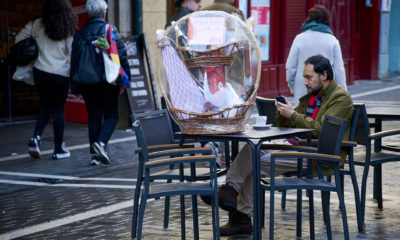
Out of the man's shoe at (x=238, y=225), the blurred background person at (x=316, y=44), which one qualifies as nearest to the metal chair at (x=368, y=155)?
the man's shoe at (x=238, y=225)

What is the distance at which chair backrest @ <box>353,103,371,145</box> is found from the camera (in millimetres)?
5651

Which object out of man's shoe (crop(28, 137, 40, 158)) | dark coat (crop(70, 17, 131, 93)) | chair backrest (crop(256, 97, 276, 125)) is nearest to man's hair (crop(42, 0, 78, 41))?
dark coat (crop(70, 17, 131, 93))

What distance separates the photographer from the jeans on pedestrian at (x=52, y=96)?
27.9ft

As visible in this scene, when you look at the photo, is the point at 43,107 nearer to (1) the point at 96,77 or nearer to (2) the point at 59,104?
(2) the point at 59,104

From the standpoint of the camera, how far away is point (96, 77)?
8.00 m

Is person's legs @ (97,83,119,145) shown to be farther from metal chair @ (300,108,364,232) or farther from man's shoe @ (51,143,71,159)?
metal chair @ (300,108,364,232)

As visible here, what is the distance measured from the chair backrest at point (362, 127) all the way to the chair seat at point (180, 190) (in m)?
1.70

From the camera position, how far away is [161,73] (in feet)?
16.7

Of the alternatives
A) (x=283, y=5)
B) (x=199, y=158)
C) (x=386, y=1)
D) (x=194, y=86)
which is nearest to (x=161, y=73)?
(x=194, y=86)

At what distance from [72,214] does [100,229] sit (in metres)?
0.61

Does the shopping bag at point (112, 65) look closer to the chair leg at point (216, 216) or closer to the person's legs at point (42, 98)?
the person's legs at point (42, 98)

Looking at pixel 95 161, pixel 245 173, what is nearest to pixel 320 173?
pixel 245 173

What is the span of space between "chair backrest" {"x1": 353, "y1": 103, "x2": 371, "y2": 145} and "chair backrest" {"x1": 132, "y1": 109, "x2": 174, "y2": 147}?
150cm

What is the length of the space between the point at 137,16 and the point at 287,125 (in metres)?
6.42
